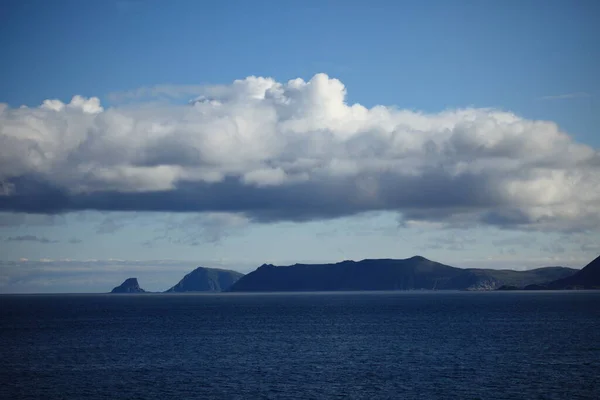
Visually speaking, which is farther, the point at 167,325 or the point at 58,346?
the point at 167,325

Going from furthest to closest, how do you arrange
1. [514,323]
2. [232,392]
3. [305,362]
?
[514,323] < [305,362] < [232,392]

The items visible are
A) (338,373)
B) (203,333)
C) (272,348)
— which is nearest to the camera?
(338,373)

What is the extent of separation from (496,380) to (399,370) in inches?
558

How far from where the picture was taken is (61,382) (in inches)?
3265

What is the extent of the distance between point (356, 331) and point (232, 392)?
264 ft

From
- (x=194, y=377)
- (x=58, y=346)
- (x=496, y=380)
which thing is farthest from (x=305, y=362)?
(x=58, y=346)

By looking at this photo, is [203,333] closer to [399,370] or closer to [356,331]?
[356,331]

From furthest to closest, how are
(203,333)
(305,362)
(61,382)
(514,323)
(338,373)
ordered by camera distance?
(514,323), (203,333), (305,362), (338,373), (61,382)

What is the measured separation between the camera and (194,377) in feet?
283

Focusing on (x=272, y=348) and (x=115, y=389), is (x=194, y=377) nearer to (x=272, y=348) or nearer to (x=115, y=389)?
(x=115, y=389)

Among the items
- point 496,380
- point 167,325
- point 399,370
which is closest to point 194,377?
point 399,370

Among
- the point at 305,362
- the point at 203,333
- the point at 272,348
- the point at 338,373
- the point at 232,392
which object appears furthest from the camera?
the point at 203,333

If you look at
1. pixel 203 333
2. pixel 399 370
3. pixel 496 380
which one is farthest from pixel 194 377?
pixel 203 333

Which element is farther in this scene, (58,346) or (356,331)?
(356,331)
